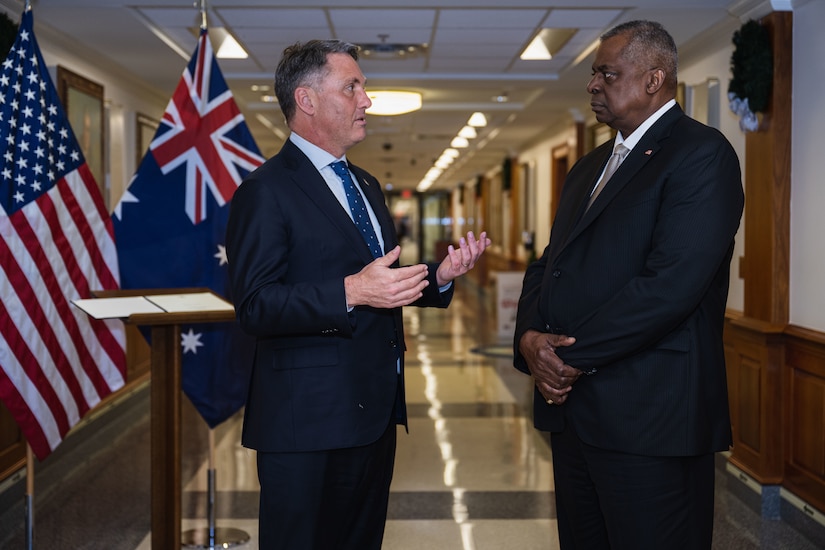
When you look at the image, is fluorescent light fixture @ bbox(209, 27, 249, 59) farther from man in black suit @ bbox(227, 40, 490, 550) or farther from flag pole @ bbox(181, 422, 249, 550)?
man in black suit @ bbox(227, 40, 490, 550)

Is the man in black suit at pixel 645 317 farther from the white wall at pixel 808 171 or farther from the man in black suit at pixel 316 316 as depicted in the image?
the white wall at pixel 808 171

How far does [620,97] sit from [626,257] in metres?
0.45

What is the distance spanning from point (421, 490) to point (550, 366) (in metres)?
2.73

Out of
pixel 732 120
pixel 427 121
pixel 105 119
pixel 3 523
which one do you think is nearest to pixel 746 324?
pixel 732 120

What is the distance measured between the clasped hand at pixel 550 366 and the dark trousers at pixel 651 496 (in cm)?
12

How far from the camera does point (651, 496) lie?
2.31 meters

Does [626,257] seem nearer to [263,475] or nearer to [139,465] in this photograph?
[263,475]

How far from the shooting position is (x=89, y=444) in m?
5.96

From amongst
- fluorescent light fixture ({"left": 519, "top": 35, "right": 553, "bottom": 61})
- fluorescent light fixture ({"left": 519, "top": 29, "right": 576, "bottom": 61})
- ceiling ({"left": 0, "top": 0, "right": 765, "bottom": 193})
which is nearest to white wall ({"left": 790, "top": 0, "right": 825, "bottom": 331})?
ceiling ({"left": 0, "top": 0, "right": 765, "bottom": 193})

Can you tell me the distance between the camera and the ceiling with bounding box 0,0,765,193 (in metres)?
5.18

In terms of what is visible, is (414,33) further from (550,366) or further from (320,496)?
(320,496)

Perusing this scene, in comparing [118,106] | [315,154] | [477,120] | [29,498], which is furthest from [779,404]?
[477,120]

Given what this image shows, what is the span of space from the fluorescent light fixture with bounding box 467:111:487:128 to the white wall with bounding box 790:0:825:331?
6230 millimetres

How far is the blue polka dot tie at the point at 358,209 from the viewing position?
2402mm
